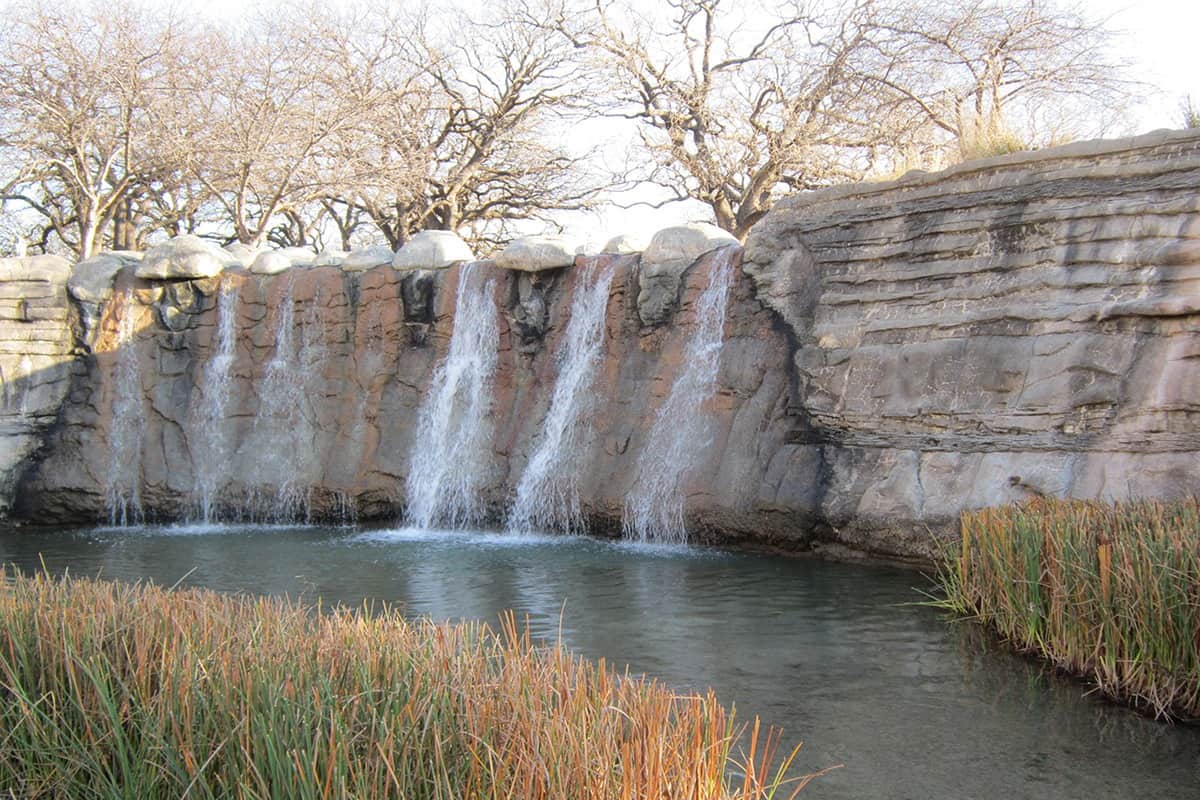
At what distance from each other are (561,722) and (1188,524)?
4236mm

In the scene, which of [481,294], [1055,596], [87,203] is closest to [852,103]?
[481,294]

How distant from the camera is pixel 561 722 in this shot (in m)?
3.16

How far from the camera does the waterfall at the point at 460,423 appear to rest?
13.6 m

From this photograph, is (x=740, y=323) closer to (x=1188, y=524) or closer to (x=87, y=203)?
(x=1188, y=524)

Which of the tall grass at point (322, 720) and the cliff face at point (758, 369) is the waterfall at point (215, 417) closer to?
the cliff face at point (758, 369)

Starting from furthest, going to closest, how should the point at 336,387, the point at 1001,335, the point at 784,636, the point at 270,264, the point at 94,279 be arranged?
the point at 270,264, the point at 94,279, the point at 336,387, the point at 1001,335, the point at 784,636

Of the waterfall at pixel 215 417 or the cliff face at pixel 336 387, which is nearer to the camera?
the cliff face at pixel 336 387

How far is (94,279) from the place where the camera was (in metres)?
15.3

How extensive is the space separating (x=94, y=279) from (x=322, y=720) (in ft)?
45.5

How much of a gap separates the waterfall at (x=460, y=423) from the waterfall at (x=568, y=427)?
815 mm

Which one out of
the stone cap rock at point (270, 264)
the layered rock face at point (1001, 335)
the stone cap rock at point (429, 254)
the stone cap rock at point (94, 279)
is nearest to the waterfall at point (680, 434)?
the layered rock face at point (1001, 335)

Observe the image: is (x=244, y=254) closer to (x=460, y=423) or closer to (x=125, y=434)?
(x=125, y=434)

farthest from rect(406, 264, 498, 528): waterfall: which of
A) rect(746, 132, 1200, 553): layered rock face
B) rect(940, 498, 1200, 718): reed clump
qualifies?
rect(940, 498, 1200, 718): reed clump

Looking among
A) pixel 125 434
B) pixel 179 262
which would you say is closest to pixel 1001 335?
pixel 179 262
